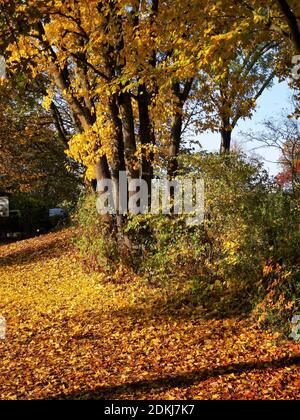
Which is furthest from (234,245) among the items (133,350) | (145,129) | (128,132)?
(128,132)

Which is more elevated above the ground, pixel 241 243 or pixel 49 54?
pixel 49 54

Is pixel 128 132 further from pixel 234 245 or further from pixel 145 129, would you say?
pixel 234 245

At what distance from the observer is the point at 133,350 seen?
645 cm

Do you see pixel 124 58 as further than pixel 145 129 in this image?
No

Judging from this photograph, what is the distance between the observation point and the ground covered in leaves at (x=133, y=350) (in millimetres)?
5215

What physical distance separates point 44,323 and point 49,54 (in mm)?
6290

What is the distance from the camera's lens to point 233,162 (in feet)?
27.5

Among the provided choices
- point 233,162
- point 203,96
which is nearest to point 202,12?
point 233,162

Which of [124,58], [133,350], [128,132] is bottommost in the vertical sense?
[133,350]

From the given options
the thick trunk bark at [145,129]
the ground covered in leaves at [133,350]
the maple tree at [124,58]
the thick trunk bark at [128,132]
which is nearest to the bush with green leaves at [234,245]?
the ground covered in leaves at [133,350]

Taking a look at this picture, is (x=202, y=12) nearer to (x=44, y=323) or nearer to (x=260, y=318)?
(x=260, y=318)

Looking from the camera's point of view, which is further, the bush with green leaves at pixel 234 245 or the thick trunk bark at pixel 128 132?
the thick trunk bark at pixel 128 132

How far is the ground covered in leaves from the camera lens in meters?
5.21

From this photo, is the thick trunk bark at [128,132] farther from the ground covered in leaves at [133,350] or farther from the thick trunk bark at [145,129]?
the ground covered in leaves at [133,350]
